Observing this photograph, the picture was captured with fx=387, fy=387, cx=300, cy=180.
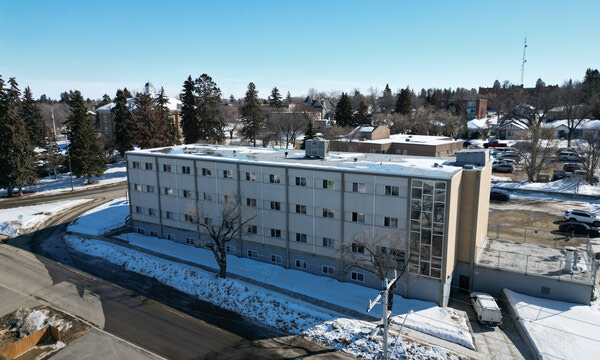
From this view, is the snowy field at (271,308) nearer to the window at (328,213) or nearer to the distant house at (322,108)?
the window at (328,213)

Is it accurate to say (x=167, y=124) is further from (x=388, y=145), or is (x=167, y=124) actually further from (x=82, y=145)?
(x=388, y=145)

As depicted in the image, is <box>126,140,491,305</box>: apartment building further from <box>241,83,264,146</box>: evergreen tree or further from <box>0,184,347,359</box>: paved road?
<box>241,83,264,146</box>: evergreen tree

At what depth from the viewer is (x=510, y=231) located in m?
40.5

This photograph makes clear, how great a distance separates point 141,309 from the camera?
88.9 ft

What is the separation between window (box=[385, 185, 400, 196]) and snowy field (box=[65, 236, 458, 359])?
9.01 meters

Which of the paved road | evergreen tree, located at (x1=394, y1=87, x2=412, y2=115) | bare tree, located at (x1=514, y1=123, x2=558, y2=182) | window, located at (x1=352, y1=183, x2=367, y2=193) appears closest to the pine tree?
the paved road

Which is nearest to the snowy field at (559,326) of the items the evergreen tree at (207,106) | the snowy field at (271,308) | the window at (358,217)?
the snowy field at (271,308)

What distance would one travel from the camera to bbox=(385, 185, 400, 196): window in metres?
27.5

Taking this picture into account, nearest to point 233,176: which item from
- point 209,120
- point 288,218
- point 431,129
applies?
point 288,218

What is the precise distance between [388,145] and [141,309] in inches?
2139

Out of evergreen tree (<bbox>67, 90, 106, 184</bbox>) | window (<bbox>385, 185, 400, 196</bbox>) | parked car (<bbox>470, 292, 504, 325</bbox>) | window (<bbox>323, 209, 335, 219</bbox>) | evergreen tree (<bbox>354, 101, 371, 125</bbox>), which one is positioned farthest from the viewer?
evergreen tree (<bbox>354, 101, 371, 125</bbox>)

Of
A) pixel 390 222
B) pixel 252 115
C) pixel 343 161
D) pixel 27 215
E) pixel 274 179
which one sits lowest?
pixel 27 215

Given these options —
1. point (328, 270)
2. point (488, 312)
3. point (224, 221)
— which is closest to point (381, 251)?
point (328, 270)

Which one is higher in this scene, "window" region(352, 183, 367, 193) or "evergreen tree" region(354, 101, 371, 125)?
"evergreen tree" region(354, 101, 371, 125)
